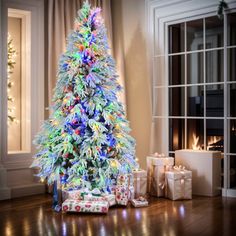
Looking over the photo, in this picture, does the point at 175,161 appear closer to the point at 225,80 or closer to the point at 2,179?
the point at 225,80

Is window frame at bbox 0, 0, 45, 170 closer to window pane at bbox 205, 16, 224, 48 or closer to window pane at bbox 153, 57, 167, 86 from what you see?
→ window pane at bbox 153, 57, 167, 86

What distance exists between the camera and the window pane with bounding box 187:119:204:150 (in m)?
4.95

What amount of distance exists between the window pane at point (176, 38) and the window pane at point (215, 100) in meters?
0.70

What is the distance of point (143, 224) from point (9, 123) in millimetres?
2479

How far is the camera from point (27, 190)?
15.6ft

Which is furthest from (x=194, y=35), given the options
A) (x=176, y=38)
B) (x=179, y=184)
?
(x=179, y=184)

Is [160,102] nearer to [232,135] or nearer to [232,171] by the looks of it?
[232,135]

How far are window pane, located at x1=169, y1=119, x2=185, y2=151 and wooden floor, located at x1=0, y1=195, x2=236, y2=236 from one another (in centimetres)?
104

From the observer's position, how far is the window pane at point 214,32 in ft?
15.5

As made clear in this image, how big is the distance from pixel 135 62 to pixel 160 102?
2.37 feet

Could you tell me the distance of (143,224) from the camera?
3311 millimetres

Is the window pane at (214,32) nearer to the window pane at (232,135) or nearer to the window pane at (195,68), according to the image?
the window pane at (195,68)

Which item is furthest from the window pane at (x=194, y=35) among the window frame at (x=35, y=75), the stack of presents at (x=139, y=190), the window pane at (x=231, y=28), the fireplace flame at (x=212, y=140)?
the window frame at (x=35, y=75)

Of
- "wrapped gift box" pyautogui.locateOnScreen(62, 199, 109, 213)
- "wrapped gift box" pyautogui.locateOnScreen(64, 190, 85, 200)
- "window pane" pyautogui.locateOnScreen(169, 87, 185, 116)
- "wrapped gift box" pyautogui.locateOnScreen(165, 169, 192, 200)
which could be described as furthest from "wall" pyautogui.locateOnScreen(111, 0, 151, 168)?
"wrapped gift box" pyautogui.locateOnScreen(62, 199, 109, 213)
